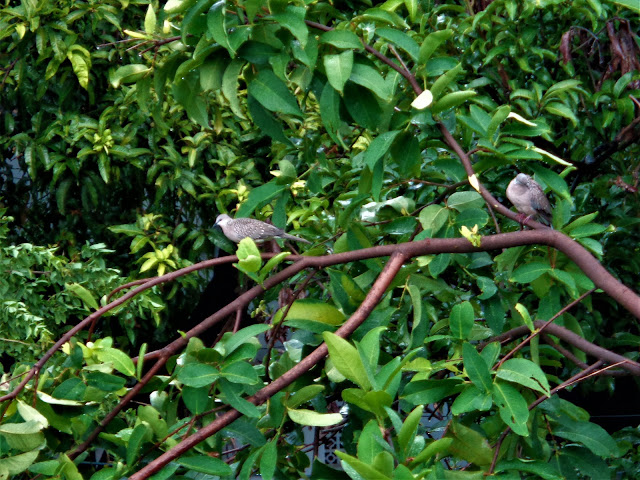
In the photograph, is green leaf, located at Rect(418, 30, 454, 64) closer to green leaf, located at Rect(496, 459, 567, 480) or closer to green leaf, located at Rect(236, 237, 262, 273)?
green leaf, located at Rect(236, 237, 262, 273)

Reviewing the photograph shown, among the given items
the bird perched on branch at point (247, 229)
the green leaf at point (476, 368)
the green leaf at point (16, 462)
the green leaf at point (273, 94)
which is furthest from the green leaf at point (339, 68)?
the bird perched on branch at point (247, 229)

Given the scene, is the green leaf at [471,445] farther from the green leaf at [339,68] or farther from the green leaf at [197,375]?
the green leaf at [339,68]

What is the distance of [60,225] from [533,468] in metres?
4.31

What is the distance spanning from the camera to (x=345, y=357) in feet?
5.38

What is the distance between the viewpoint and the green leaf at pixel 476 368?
176cm

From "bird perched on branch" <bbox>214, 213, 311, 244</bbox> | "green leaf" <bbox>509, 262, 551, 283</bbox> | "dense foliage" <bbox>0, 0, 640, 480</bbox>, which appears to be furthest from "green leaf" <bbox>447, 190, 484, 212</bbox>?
"bird perched on branch" <bbox>214, 213, 311, 244</bbox>

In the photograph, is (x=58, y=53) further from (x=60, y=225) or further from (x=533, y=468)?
(x=533, y=468)

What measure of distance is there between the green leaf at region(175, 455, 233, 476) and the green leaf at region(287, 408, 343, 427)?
0.68 feet

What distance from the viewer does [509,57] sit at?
13.9 ft

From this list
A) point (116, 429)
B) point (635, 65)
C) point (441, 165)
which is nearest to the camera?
point (116, 429)

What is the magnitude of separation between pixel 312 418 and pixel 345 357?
273mm

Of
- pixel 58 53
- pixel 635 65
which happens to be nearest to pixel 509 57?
pixel 635 65

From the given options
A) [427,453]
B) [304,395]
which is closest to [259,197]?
[304,395]

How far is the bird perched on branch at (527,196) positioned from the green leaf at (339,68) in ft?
6.36
